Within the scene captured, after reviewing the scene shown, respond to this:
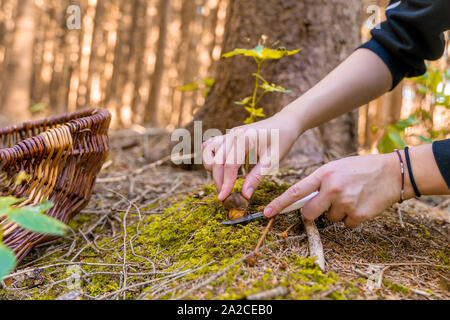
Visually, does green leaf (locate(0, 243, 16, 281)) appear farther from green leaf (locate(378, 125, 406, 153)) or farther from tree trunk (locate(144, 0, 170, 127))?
tree trunk (locate(144, 0, 170, 127))

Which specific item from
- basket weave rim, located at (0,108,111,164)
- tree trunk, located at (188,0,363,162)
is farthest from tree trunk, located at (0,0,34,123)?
tree trunk, located at (188,0,363,162)

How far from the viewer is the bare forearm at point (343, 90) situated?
1470mm

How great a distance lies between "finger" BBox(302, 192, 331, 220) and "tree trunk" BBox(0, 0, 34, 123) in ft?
23.8

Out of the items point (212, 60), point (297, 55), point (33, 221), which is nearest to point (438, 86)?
point (297, 55)

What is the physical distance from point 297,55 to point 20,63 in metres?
6.74

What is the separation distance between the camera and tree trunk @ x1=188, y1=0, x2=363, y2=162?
2404mm

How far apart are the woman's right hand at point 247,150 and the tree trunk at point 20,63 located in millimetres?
6926

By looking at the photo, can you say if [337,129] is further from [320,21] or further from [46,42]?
[46,42]

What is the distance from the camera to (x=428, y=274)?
117 cm

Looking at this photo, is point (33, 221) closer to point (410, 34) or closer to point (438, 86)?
point (410, 34)

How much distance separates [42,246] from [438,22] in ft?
7.21

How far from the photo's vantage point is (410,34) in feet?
5.21
